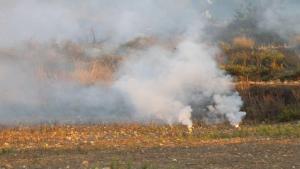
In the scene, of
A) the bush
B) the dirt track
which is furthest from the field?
the bush

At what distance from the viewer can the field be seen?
48.8 feet

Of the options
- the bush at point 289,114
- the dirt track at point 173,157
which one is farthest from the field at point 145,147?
the bush at point 289,114

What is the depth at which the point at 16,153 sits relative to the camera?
59.0 ft

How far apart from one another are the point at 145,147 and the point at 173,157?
9.75ft

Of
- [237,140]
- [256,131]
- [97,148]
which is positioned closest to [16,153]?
[97,148]

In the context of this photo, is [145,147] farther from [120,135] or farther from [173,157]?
[120,135]

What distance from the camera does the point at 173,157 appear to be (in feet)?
52.7

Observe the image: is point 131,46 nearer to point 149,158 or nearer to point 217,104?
point 217,104

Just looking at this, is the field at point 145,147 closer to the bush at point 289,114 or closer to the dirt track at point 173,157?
the dirt track at point 173,157

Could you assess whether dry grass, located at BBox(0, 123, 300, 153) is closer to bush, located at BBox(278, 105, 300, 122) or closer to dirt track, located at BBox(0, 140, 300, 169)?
dirt track, located at BBox(0, 140, 300, 169)

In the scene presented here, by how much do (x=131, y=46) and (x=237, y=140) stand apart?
30.2ft

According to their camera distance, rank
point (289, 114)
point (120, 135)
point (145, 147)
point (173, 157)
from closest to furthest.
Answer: point (173, 157), point (145, 147), point (120, 135), point (289, 114)

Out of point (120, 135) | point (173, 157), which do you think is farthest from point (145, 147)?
point (120, 135)

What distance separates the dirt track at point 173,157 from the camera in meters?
14.4
